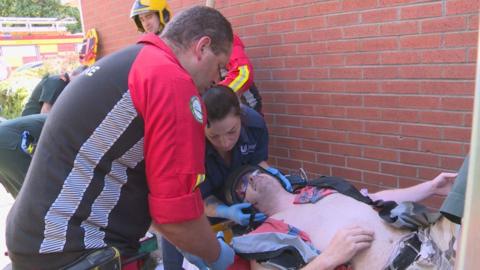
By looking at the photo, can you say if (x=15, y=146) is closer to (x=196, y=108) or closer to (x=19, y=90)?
(x=196, y=108)

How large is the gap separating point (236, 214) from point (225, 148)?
377 mm

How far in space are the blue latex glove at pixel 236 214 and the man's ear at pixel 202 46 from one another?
1054 millimetres

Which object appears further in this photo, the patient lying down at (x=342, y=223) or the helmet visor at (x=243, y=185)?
the helmet visor at (x=243, y=185)

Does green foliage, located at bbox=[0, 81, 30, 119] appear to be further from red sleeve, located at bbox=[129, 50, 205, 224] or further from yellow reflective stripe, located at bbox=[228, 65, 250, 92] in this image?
red sleeve, located at bbox=[129, 50, 205, 224]

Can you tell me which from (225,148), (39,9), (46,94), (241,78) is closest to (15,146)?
(46,94)

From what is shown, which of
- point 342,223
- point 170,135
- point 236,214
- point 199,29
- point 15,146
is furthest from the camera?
point 15,146

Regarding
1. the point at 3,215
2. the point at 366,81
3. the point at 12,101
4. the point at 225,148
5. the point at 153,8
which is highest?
the point at 153,8

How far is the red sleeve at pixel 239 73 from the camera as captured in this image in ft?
12.3

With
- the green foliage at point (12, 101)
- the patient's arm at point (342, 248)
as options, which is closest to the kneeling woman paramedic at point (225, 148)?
the patient's arm at point (342, 248)

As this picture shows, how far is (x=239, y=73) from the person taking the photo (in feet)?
12.4

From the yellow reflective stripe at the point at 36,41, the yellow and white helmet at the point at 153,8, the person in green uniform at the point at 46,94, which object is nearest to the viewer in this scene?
the person in green uniform at the point at 46,94

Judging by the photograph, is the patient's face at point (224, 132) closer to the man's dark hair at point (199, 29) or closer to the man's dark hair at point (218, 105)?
the man's dark hair at point (218, 105)

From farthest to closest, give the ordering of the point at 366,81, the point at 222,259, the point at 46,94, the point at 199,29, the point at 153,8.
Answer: the point at 153,8 → the point at 46,94 → the point at 366,81 → the point at 222,259 → the point at 199,29

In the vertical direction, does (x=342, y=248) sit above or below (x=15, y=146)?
below
